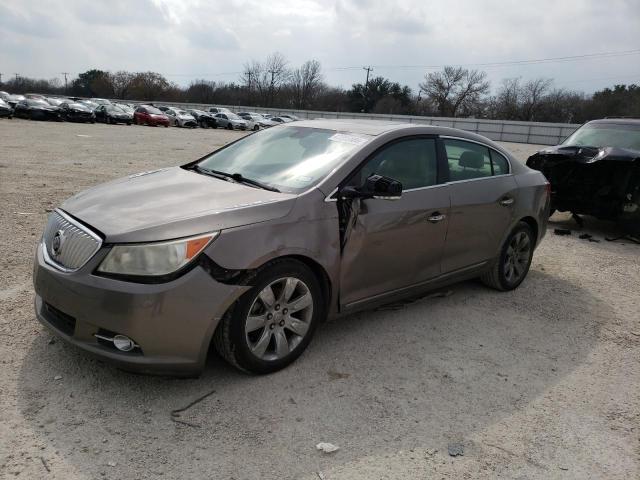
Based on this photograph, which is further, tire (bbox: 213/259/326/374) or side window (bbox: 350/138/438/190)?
side window (bbox: 350/138/438/190)

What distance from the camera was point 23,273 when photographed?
468 cm

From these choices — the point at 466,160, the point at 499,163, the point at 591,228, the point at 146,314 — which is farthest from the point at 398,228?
the point at 591,228

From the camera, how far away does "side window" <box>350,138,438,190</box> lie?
12.5ft

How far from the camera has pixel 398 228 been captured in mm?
3834

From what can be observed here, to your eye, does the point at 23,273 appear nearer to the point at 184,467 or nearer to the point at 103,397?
the point at 103,397

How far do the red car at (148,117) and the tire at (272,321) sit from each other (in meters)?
37.2

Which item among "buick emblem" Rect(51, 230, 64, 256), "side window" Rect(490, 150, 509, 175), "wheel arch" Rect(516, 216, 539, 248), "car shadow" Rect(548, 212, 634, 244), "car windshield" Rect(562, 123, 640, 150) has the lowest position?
"car shadow" Rect(548, 212, 634, 244)

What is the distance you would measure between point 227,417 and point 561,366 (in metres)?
2.48

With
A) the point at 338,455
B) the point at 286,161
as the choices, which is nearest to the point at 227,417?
the point at 338,455

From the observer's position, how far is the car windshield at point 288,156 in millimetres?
3658

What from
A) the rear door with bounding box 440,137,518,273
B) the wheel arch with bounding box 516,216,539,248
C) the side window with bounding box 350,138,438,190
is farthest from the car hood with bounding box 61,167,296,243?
the wheel arch with bounding box 516,216,539,248

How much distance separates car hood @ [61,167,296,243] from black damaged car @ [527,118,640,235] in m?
6.34

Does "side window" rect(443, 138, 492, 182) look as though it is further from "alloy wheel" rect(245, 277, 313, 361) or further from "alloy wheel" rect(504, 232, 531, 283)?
"alloy wheel" rect(245, 277, 313, 361)

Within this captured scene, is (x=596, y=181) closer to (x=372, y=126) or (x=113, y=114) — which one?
(x=372, y=126)
